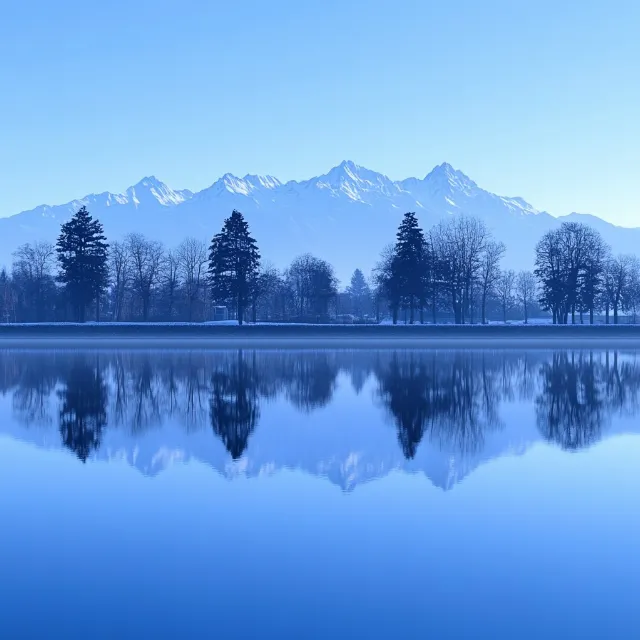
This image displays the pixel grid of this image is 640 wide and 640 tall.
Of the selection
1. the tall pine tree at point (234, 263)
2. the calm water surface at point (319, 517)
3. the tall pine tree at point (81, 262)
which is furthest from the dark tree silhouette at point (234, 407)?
the tall pine tree at point (81, 262)

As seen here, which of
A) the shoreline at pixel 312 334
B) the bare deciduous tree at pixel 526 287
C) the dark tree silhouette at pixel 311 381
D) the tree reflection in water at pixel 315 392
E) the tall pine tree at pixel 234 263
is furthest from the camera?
the bare deciduous tree at pixel 526 287

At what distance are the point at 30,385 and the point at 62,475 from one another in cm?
1666

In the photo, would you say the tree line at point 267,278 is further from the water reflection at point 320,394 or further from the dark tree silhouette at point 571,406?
the dark tree silhouette at point 571,406

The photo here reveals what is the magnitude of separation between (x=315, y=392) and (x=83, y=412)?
28.6 feet

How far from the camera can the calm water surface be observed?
829 cm

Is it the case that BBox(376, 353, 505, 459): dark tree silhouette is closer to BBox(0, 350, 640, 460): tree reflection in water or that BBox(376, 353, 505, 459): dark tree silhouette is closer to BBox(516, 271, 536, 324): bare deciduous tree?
BBox(0, 350, 640, 460): tree reflection in water

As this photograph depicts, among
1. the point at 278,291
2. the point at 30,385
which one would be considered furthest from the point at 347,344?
the point at 278,291

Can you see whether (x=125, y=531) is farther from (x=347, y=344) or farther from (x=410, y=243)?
(x=410, y=243)

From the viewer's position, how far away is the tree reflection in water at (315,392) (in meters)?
19.7

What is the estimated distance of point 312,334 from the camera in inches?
2889

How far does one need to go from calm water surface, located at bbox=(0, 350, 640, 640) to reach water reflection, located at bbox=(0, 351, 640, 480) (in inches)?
6.3

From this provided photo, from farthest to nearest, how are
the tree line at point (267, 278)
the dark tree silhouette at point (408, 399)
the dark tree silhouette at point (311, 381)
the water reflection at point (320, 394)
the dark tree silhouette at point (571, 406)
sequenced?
the tree line at point (267, 278) → the dark tree silhouette at point (311, 381) → the water reflection at point (320, 394) → the dark tree silhouette at point (571, 406) → the dark tree silhouette at point (408, 399)

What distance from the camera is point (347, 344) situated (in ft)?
217

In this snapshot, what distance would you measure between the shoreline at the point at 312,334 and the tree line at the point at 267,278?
829cm
